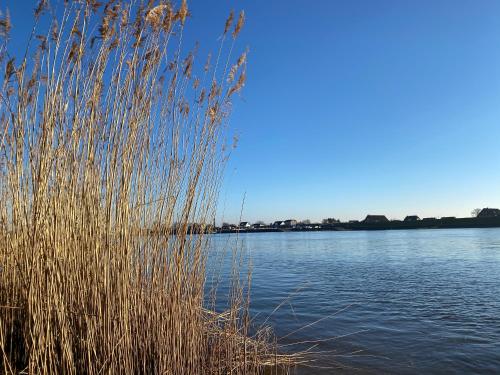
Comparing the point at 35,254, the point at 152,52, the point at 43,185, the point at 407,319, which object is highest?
the point at 152,52

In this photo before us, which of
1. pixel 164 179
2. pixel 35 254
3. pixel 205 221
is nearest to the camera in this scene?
pixel 35 254

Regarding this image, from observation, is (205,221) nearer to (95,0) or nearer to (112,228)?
(112,228)

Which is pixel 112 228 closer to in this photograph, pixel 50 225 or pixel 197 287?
pixel 50 225

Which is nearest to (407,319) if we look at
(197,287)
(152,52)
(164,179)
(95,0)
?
(197,287)

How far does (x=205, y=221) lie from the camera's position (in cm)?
316

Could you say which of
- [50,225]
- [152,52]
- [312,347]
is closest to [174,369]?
[50,225]

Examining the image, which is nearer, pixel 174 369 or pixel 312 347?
pixel 174 369

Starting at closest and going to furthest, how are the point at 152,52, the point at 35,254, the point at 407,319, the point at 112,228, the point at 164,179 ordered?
1. the point at 35,254
2. the point at 112,228
3. the point at 152,52
4. the point at 164,179
5. the point at 407,319

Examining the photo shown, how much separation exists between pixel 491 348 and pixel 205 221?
14.6ft

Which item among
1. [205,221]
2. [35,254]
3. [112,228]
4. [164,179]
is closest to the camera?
[35,254]

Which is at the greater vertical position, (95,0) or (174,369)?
(95,0)

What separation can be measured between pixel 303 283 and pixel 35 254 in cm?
936

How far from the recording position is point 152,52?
8.56ft

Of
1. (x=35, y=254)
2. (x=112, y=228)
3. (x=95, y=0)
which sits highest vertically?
(x=95, y=0)
